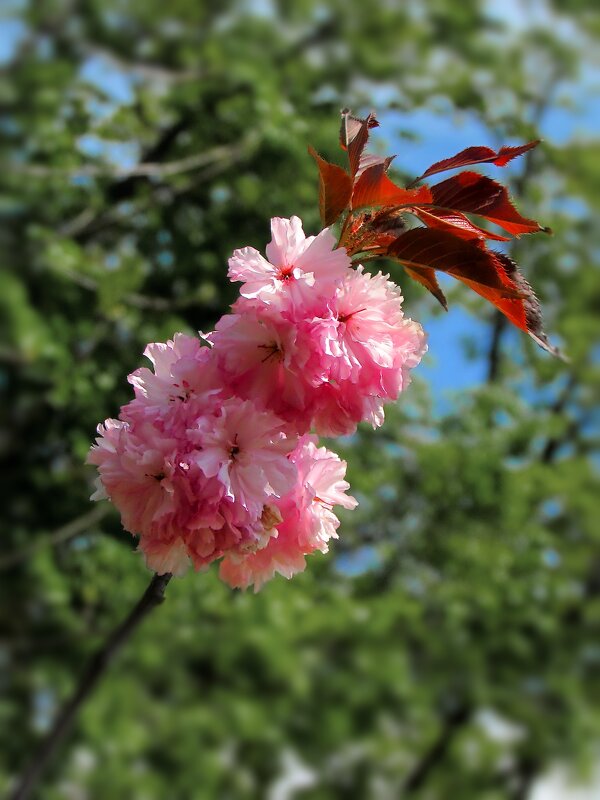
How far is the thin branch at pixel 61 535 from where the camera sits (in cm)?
224

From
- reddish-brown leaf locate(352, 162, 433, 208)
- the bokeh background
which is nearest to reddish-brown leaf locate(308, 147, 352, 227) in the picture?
reddish-brown leaf locate(352, 162, 433, 208)

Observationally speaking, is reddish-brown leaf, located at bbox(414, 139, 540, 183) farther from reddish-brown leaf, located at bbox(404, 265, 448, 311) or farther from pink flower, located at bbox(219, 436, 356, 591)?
pink flower, located at bbox(219, 436, 356, 591)

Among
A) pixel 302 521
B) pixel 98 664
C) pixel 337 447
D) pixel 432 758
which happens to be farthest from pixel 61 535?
pixel 432 758

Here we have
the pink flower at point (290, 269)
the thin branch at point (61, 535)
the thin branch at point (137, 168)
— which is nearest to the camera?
the pink flower at point (290, 269)

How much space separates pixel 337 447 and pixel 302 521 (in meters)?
2.08

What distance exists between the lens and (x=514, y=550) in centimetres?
299

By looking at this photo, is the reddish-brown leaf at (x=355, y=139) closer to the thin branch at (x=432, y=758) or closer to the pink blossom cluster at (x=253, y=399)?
the pink blossom cluster at (x=253, y=399)

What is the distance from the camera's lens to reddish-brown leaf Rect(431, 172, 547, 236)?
589 millimetres

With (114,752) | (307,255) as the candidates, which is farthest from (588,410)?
(307,255)

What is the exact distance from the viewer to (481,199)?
59 cm

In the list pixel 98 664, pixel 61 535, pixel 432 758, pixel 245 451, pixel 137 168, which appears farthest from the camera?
pixel 432 758

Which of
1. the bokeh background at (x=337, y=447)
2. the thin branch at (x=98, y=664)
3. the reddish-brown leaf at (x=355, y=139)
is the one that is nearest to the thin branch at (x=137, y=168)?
the bokeh background at (x=337, y=447)

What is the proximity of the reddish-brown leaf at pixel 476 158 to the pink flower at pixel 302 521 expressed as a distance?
219mm

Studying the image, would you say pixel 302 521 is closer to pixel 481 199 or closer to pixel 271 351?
pixel 271 351
